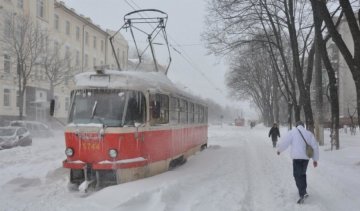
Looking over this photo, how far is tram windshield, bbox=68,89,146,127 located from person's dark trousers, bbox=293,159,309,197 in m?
3.72

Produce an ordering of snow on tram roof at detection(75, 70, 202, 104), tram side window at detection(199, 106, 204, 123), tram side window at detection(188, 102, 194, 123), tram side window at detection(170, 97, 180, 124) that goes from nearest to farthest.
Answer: snow on tram roof at detection(75, 70, 202, 104)
tram side window at detection(170, 97, 180, 124)
tram side window at detection(188, 102, 194, 123)
tram side window at detection(199, 106, 204, 123)

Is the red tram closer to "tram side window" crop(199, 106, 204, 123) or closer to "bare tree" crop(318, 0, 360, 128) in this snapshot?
"bare tree" crop(318, 0, 360, 128)

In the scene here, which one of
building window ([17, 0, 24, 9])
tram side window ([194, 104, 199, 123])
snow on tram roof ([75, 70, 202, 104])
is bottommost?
tram side window ([194, 104, 199, 123])

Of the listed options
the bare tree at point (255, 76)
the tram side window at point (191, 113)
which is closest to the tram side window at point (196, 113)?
the tram side window at point (191, 113)

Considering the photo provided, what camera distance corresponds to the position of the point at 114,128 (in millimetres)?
10938

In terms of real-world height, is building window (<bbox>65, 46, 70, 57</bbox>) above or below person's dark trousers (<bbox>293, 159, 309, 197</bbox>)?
above

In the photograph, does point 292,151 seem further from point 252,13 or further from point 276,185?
point 252,13

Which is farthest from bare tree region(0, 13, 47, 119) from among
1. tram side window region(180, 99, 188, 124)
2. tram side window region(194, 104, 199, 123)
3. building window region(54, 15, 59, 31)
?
tram side window region(180, 99, 188, 124)

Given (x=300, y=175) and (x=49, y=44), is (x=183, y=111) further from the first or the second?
(x=49, y=44)

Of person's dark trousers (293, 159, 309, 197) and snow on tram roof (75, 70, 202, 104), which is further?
snow on tram roof (75, 70, 202, 104)

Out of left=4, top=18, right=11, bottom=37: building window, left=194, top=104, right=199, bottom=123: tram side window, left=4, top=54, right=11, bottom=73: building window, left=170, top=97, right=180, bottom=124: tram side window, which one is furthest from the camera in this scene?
left=4, top=54, right=11, bottom=73: building window

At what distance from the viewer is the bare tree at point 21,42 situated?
3410cm

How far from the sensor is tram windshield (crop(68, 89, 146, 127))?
1123 cm

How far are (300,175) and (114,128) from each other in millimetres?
4093
